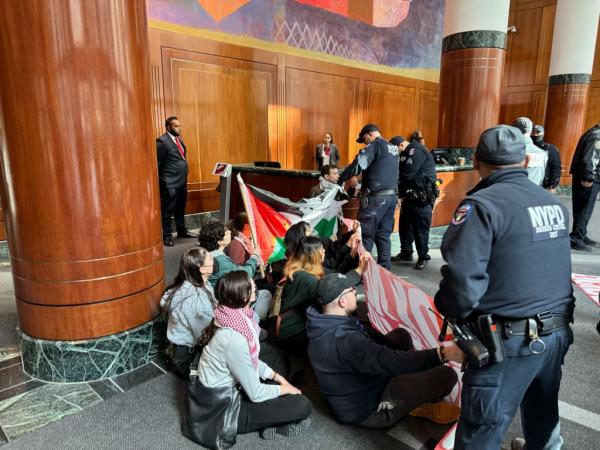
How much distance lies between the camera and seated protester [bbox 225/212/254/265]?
357cm

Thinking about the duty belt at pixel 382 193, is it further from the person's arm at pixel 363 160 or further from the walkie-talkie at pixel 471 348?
the walkie-talkie at pixel 471 348

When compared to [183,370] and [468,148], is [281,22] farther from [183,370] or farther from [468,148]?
[183,370]

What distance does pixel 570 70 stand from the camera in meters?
10.3

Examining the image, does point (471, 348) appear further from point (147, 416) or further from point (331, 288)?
point (147, 416)

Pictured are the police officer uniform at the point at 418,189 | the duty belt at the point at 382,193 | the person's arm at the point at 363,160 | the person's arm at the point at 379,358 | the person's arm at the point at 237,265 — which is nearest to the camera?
the person's arm at the point at 379,358

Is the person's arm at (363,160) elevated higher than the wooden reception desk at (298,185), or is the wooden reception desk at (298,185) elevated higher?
the person's arm at (363,160)

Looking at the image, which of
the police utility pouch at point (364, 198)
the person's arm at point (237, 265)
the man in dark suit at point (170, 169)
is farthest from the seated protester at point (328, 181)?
the man in dark suit at point (170, 169)

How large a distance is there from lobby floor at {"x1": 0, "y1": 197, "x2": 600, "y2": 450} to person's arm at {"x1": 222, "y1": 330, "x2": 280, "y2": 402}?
28 centimetres

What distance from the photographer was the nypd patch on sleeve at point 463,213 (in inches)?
58.1

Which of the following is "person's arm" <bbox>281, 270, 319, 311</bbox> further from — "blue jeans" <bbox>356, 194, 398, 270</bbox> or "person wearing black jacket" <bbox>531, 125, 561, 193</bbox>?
"person wearing black jacket" <bbox>531, 125, 561, 193</bbox>

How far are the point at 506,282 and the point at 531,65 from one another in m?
13.3

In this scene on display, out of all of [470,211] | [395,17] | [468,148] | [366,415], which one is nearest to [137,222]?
[366,415]

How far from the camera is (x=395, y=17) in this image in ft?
37.7

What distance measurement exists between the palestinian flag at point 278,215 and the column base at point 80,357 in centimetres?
155
